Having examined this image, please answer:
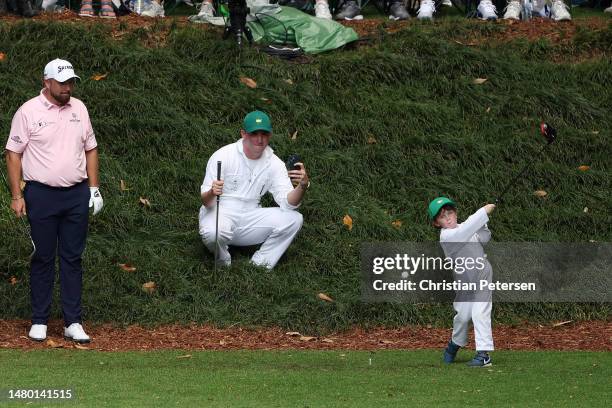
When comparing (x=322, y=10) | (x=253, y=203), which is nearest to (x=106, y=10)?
(x=322, y=10)

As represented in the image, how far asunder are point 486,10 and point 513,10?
16.5 inches

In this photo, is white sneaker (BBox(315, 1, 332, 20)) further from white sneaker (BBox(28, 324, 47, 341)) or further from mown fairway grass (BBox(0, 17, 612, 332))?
white sneaker (BBox(28, 324, 47, 341))

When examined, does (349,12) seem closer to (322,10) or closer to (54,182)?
(322,10)

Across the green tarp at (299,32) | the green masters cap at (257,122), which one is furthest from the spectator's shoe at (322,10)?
the green masters cap at (257,122)

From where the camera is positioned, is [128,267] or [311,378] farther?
[128,267]

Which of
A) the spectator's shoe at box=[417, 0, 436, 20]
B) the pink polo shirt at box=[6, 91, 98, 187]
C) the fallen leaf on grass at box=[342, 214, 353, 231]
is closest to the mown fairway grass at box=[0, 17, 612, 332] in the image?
the fallen leaf on grass at box=[342, 214, 353, 231]

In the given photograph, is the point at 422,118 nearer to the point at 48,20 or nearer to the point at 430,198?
the point at 430,198

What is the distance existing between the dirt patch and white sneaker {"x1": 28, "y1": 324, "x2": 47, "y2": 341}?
0.20 feet

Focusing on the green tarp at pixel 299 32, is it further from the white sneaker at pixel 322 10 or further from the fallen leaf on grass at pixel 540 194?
the fallen leaf on grass at pixel 540 194

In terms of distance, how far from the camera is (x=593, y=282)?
12266 millimetres

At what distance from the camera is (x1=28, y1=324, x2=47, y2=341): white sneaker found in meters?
10.3

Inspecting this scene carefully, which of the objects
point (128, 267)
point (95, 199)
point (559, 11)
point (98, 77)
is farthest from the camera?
point (559, 11)

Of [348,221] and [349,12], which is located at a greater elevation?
[349,12]

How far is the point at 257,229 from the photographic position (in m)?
11.9
